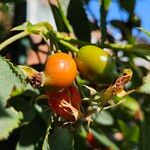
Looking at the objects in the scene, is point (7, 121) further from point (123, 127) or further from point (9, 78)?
point (123, 127)

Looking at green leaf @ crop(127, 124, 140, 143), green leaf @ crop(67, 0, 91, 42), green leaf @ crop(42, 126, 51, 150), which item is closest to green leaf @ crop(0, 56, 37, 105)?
green leaf @ crop(42, 126, 51, 150)

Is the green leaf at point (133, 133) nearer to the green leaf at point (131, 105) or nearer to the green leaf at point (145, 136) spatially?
the green leaf at point (131, 105)

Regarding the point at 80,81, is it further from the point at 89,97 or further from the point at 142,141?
the point at 142,141

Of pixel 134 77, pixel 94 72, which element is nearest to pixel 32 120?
pixel 94 72

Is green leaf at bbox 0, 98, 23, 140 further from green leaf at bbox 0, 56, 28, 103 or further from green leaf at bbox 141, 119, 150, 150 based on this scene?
green leaf at bbox 141, 119, 150, 150

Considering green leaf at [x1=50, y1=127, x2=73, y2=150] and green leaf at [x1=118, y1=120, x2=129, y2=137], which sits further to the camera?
green leaf at [x1=118, y1=120, x2=129, y2=137]

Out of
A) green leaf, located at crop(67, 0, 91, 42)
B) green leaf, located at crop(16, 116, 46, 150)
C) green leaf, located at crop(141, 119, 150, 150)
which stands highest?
green leaf, located at crop(67, 0, 91, 42)
